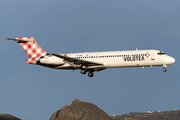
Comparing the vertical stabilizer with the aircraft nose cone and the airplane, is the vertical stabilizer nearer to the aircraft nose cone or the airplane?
the airplane

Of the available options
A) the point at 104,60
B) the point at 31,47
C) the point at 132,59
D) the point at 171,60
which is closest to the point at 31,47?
the point at 31,47

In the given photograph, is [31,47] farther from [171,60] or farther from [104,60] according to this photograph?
[171,60]

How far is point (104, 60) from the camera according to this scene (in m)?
60.6

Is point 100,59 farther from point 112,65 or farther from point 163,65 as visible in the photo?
point 163,65

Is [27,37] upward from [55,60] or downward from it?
upward

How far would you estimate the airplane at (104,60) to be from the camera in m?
59.7

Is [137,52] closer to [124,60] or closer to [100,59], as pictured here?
[124,60]

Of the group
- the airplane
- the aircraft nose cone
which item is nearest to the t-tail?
the airplane

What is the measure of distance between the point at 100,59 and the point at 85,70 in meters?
4.67

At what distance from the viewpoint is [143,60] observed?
5962 centimetres

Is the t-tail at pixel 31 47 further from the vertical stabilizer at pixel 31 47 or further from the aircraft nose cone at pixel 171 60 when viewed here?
the aircraft nose cone at pixel 171 60

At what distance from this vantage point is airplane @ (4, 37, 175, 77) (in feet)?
196

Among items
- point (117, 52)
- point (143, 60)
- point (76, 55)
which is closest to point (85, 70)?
point (76, 55)

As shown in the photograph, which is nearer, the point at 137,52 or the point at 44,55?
the point at 137,52
